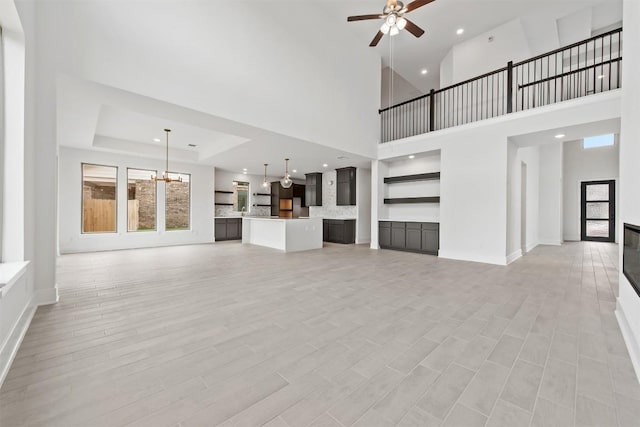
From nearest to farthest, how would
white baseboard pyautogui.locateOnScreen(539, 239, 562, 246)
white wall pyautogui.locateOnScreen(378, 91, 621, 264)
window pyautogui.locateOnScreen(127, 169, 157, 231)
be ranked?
white wall pyautogui.locateOnScreen(378, 91, 621, 264)
window pyautogui.locateOnScreen(127, 169, 157, 231)
white baseboard pyautogui.locateOnScreen(539, 239, 562, 246)

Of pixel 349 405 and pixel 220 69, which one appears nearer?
pixel 349 405

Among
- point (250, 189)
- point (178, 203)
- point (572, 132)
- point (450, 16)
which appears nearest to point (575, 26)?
point (450, 16)

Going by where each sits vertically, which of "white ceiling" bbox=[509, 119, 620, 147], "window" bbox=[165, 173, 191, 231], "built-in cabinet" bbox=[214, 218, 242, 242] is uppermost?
"white ceiling" bbox=[509, 119, 620, 147]

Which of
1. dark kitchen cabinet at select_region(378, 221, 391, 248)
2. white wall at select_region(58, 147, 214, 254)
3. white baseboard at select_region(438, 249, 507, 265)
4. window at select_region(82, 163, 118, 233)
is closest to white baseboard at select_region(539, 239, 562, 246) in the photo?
white baseboard at select_region(438, 249, 507, 265)

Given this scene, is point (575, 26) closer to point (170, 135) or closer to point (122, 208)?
point (170, 135)

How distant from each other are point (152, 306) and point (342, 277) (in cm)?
262

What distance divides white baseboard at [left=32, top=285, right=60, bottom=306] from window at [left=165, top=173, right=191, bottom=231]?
19.1 ft

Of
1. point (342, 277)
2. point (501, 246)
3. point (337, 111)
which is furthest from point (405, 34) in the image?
point (342, 277)

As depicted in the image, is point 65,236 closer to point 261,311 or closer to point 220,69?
point 220,69

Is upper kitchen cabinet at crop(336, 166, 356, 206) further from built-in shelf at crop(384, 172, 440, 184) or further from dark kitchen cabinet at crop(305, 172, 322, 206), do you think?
built-in shelf at crop(384, 172, 440, 184)

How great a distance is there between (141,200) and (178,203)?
3.50 feet

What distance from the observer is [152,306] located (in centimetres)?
290

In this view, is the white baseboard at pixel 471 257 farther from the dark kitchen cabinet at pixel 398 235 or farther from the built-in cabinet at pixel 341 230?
the built-in cabinet at pixel 341 230

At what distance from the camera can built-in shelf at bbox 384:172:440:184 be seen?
6669 mm
